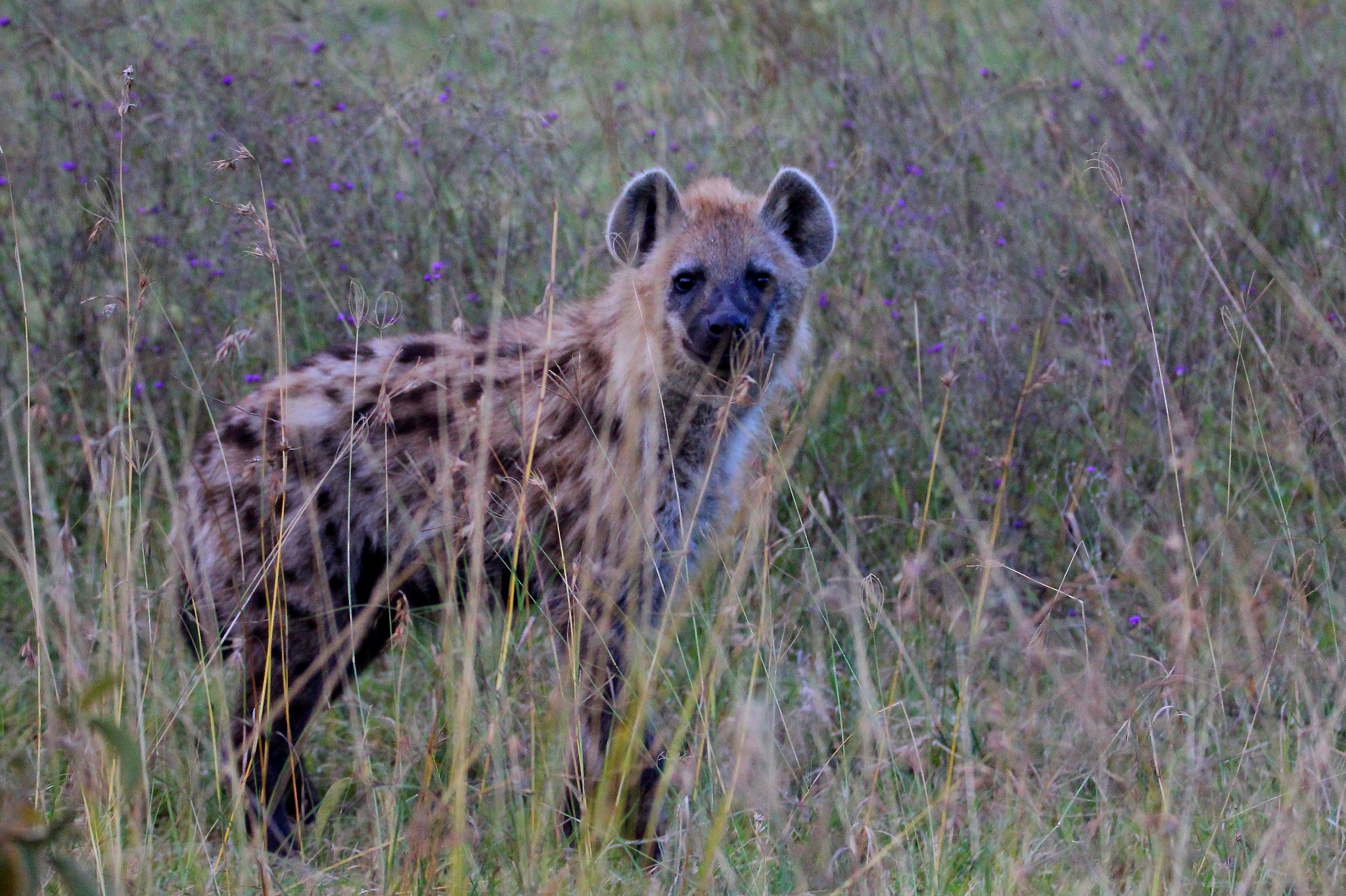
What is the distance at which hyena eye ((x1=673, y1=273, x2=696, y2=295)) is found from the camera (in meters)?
3.69

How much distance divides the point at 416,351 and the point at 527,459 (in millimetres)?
602

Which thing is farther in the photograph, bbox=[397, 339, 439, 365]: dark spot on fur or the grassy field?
bbox=[397, 339, 439, 365]: dark spot on fur

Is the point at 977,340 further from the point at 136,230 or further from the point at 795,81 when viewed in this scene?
the point at 136,230

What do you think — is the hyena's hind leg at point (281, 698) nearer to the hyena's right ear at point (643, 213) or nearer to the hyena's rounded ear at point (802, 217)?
the hyena's right ear at point (643, 213)

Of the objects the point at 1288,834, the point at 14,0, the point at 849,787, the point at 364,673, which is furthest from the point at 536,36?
the point at 1288,834

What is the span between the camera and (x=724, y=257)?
3688mm

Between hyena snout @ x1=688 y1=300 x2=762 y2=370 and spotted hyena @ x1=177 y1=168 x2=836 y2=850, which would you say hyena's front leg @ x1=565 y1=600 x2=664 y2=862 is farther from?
hyena snout @ x1=688 y1=300 x2=762 y2=370

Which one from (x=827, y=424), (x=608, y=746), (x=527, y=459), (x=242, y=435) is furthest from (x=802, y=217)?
(x=608, y=746)

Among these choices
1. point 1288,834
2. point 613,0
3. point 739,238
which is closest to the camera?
point 1288,834

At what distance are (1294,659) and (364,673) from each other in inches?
87.9

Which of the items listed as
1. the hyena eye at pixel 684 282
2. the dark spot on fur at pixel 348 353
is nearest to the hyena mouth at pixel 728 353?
the hyena eye at pixel 684 282

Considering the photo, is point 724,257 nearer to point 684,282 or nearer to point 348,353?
point 684,282

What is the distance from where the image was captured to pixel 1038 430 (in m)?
4.22

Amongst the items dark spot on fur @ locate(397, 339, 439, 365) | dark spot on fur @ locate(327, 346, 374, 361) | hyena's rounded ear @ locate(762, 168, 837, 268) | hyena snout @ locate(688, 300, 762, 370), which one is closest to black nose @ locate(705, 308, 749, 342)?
hyena snout @ locate(688, 300, 762, 370)
